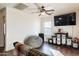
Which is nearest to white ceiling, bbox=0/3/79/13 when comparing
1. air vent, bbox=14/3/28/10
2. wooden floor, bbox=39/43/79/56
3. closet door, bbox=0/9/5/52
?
air vent, bbox=14/3/28/10

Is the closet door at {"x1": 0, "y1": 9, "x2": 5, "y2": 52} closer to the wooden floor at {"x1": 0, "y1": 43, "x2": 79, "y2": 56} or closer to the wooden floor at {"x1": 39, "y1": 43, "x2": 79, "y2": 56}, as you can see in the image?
the wooden floor at {"x1": 0, "y1": 43, "x2": 79, "y2": 56}

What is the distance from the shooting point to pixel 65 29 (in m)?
1.58

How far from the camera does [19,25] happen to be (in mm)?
1539

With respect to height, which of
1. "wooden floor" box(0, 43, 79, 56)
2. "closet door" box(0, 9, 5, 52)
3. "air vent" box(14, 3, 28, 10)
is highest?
"air vent" box(14, 3, 28, 10)

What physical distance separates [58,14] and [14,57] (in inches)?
36.3

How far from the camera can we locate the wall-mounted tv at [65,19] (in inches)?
59.2

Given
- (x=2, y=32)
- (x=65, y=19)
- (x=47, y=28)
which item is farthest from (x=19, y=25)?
(x=65, y=19)

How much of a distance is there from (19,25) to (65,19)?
741mm

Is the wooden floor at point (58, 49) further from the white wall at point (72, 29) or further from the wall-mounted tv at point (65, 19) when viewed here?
the wall-mounted tv at point (65, 19)

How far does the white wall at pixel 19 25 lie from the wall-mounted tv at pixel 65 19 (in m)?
0.31

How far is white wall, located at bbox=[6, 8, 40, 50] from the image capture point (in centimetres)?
143

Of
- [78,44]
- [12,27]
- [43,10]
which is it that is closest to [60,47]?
[78,44]

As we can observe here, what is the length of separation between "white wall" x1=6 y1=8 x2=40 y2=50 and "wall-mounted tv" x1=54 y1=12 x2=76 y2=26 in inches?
12.3

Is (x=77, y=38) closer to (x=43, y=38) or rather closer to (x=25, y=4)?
(x=43, y=38)
